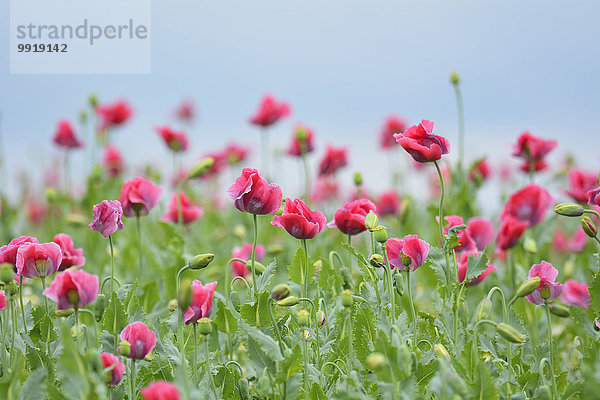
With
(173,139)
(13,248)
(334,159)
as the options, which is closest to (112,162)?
(173,139)

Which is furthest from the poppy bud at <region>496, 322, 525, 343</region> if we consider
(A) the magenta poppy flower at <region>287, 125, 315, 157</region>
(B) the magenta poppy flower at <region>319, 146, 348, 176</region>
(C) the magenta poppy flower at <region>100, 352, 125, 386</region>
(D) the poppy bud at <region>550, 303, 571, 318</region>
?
(B) the magenta poppy flower at <region>319, 146, 348, 176</region>

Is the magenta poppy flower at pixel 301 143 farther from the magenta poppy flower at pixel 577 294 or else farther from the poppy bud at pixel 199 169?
the magenta poppy flower at pixel 577 294

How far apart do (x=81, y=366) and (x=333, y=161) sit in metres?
1.88

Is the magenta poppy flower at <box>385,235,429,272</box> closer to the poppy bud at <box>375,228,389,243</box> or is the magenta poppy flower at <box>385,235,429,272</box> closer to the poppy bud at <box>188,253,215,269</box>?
the poppy bud at <box>375,228,389,243</box>

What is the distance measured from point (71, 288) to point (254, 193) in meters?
0.42

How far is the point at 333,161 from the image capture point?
2.69 meters

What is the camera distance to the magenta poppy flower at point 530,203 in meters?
2.01

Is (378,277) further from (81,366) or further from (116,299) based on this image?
(81,366)

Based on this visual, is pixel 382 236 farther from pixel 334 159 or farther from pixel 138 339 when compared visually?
pixel 334 159

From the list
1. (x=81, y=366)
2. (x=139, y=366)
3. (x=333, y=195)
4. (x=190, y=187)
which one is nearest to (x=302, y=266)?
(x=139, y=366)

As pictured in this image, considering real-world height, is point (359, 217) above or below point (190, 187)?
above

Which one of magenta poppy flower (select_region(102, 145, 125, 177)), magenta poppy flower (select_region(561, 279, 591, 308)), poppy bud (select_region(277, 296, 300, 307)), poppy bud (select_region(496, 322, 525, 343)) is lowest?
magenta poppy flower (select_region(561, 279, 591, 308))

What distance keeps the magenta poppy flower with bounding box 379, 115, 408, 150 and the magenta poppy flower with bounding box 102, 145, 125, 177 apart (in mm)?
1649

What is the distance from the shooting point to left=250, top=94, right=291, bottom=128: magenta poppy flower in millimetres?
3000
